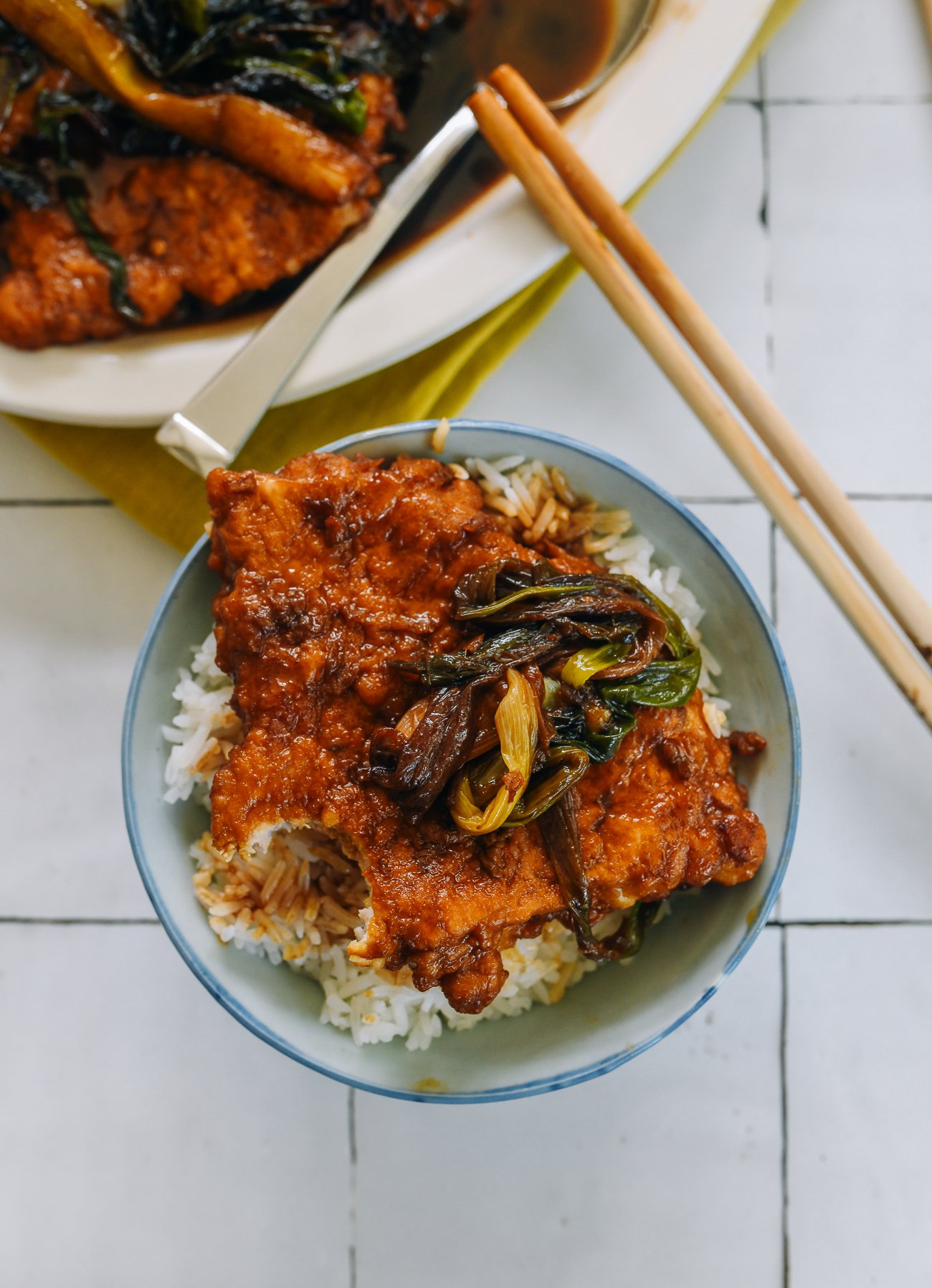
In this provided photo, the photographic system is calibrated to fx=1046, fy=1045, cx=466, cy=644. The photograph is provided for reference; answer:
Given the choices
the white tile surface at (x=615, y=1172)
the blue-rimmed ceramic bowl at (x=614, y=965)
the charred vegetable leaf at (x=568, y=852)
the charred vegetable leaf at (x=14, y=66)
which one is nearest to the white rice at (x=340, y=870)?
the blue-rimmed ceramic bowl at (x=614, y=965)

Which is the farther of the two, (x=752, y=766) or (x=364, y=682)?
(x=752, y=766)

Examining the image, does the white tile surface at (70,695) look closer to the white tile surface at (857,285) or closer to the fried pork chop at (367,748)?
the fried pork chop at (367,748)

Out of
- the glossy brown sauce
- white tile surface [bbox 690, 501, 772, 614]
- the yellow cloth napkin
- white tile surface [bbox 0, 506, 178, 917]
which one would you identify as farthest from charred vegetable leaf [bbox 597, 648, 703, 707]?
white tile surface [bbox 0, 506, 178, 917]

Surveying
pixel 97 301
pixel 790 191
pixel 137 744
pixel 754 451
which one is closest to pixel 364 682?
pixel 137 744

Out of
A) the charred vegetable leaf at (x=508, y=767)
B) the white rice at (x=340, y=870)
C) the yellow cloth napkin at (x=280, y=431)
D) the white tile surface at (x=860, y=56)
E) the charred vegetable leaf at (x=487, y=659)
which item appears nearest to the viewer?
the charred vegetable leaf at (x=508, y=767)

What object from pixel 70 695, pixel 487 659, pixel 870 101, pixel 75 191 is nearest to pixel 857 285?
pixel 870 101

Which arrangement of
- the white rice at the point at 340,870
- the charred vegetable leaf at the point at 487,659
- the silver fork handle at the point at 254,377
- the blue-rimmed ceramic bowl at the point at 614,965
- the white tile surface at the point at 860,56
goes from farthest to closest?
the white tile surface at the point at 860,56
the silver fork handle at the point at 254,377
the white rice at the point at 340,870
the blue-rimmed ceramic bowl at the point at 614,965
the charred vegetable leaf at the point at 487,659

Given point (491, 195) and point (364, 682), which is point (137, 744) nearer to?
point (364, 682)
